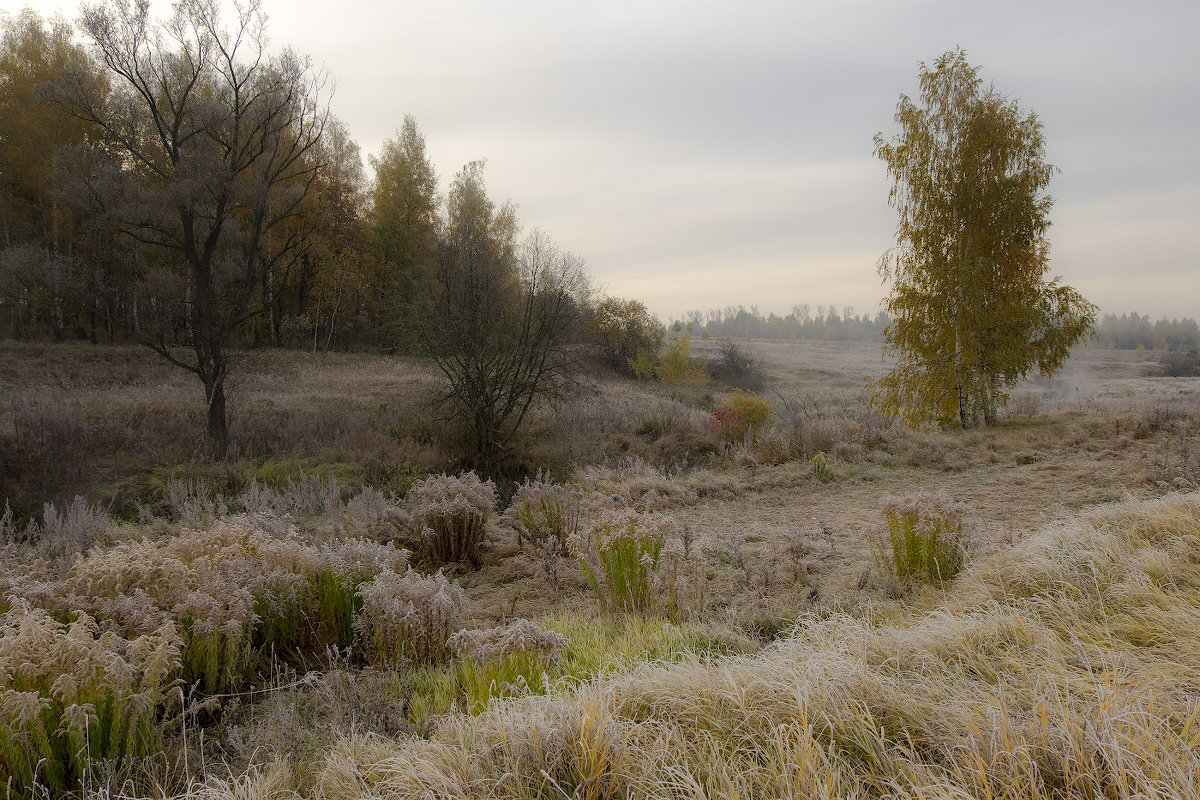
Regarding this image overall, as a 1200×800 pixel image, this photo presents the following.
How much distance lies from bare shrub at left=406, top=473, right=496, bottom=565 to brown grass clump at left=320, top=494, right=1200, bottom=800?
3.30m

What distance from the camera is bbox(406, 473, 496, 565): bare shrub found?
5695 millimetres

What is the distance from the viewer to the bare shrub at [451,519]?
5695 millimetres

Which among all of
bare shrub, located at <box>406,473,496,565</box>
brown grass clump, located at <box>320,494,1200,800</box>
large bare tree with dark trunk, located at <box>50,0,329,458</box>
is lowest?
bare shrub, located at <box>406,473,496,565</box>

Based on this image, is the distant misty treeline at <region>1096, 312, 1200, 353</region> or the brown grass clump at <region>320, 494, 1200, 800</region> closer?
the brown grass clump at <region>320, 494, 1200, 800</region>

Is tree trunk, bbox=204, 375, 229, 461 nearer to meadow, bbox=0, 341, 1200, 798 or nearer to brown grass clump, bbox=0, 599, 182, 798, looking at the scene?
meadow, bbox=0, 341, 1200, 798

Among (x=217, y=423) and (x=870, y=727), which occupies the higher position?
(x=870, y=727)

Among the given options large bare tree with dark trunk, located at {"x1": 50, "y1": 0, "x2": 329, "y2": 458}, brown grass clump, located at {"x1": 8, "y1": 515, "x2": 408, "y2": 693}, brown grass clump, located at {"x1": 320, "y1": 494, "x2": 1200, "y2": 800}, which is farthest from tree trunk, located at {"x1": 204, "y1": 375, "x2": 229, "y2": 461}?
brown grass clump, located at {"x1": 320, "y1": 494, "x2": 1200, "y2": 800}

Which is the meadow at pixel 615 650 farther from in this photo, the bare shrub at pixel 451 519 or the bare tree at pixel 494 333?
Result: the bare tree at pixel 494 333

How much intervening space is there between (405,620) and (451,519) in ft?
7.84

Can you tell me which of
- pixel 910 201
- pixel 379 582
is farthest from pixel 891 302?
pixel 379 582

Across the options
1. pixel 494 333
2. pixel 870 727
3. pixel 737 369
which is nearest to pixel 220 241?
pixel 494 333

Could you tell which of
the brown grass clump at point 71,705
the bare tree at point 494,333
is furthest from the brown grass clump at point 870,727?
the bare tree at point 494,333

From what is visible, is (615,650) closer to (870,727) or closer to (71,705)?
(870,727)

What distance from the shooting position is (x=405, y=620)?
338cm
